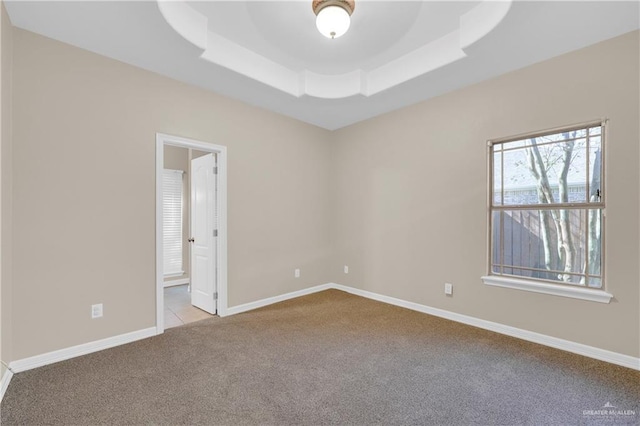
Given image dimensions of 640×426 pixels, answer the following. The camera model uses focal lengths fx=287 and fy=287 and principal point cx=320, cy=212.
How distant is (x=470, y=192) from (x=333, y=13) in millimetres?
2381

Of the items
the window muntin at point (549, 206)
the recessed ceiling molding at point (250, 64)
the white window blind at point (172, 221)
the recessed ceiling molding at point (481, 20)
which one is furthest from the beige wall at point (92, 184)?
the window muntin at point (549, 206)

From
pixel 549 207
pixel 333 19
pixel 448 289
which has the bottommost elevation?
pixel 448 289

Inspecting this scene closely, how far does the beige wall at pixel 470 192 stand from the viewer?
2.43m

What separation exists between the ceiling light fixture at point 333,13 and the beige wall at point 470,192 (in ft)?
6.18

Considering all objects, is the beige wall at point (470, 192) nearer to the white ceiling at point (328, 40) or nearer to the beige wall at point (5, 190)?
the white ceiling at point (328, 40)

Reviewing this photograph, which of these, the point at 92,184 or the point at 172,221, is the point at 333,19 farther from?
the point at 172,221

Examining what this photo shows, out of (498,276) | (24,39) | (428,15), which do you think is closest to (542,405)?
(498,276)

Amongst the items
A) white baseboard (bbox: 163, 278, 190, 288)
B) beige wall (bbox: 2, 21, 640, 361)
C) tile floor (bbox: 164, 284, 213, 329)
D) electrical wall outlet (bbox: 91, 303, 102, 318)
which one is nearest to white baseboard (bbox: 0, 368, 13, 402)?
beige wall (bbox: 2, 21, 640, 361)

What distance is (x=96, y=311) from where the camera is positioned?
270cm

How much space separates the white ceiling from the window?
2.80 ft

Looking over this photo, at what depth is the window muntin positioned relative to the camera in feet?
8.67

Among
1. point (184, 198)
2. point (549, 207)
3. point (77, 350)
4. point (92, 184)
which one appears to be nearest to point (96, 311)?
point (77, 350)

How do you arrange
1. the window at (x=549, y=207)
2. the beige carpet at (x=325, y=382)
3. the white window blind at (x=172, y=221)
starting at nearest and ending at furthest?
the beige carpet at (x=325, y=382) → the window at (x=549, y=207) → the white window blind at (x=172, y=221)

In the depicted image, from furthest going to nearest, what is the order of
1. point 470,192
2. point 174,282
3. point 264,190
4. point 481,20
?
point 174,282, point 264,190, point 470,192, point 481,20
